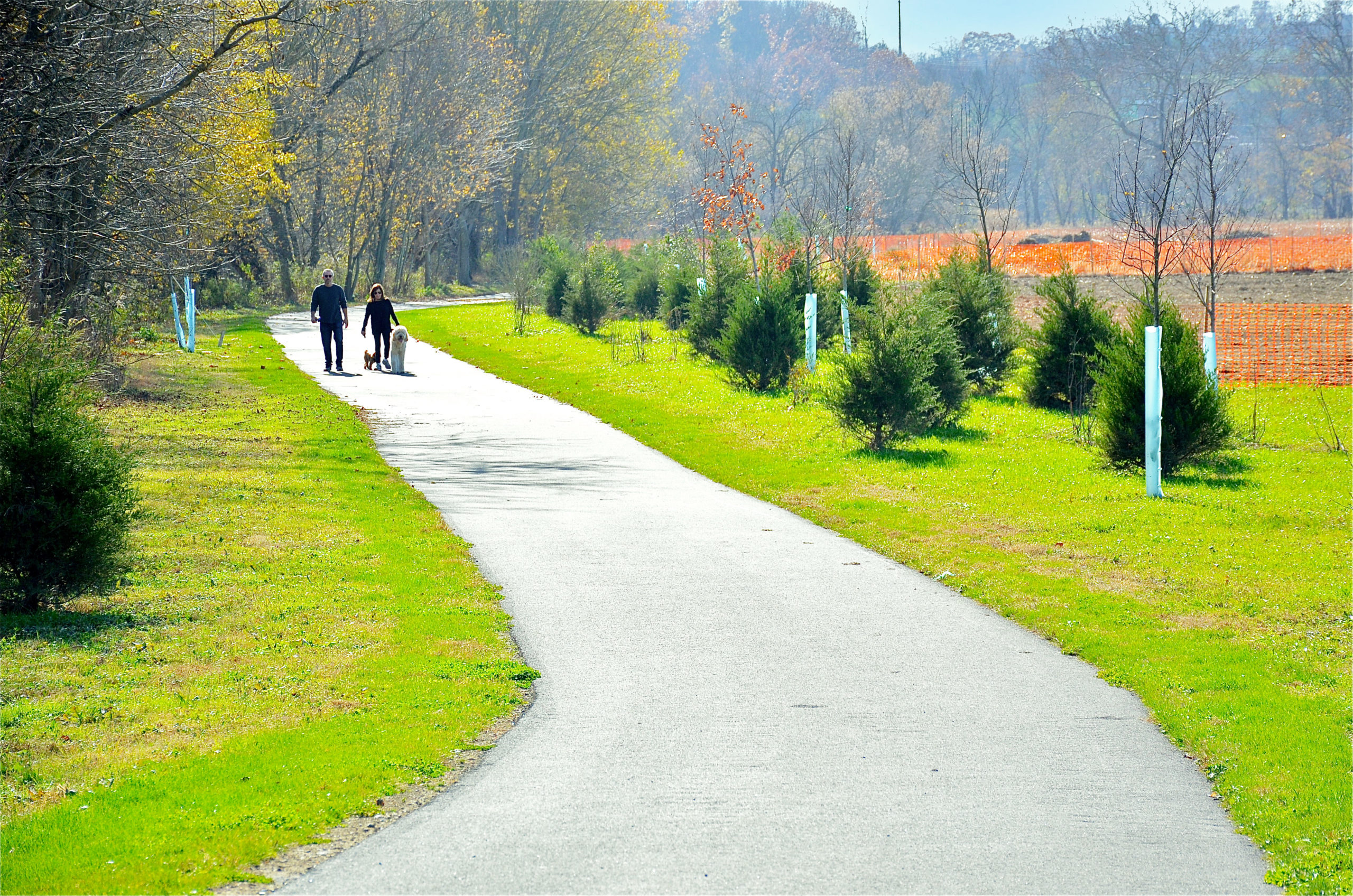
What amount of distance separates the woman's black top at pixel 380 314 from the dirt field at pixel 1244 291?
50.7ft

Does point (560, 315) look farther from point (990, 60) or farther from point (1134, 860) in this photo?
point (990, 60)

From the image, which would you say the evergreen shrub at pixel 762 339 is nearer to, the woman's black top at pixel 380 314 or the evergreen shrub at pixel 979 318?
the evergreen shrub at pixel 979 318

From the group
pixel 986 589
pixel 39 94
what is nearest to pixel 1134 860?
pixel 986 589

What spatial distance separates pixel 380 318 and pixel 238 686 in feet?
65.5

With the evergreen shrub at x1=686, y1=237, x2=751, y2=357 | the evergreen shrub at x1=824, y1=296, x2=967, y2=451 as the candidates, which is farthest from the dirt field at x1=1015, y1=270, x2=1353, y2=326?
the evergreen shrub at x1=824, y1=296, x2=967, y2=451

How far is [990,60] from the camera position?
15400 centimetres

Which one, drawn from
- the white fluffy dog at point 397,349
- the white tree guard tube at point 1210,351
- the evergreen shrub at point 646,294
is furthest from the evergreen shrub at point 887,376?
the evergreen shrub at point 646,294

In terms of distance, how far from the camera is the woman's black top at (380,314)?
25.8 meters

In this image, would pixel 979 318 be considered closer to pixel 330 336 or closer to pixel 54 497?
pixel 330 336

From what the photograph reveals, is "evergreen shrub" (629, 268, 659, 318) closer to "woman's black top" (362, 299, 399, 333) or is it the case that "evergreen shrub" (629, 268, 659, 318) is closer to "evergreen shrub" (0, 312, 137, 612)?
"woman's black top" (362, 299, 399, 333)

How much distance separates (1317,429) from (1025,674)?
1237 cm

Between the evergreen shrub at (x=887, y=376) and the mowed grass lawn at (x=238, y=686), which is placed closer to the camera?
the mowed grass lawn at (x=238, y=686)

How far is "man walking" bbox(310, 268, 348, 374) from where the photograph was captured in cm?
2545

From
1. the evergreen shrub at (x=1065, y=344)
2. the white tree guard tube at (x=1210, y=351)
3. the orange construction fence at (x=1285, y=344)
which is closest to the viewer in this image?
the white tree guard tube at (x=1210, y=351)
